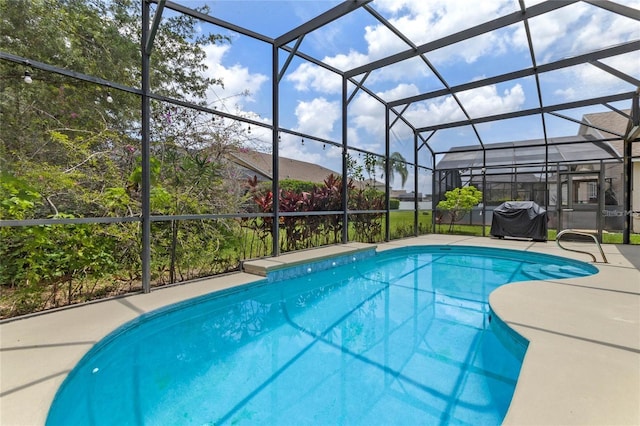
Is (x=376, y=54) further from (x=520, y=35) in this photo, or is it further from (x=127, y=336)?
(x=127, y=336)

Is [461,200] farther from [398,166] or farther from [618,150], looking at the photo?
[618,150]

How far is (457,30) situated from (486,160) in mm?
6551

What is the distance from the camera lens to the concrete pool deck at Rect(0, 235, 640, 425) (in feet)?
5.90

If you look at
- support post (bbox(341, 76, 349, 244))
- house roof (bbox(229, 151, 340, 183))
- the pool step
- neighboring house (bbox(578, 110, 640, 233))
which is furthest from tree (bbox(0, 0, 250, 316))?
neighboring house (bbox(578, 110, 640, 233))

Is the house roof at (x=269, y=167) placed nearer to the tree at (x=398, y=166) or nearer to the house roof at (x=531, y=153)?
the tree at (x=398, y=166)

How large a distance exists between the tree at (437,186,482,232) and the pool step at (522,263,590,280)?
4.43 m

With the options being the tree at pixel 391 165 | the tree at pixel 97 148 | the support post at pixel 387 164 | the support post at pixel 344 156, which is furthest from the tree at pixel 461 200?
the tree at pixel 97 148

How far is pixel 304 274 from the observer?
589 centimetres

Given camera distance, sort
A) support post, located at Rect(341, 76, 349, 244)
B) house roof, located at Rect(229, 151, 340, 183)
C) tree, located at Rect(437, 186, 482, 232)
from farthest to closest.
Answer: tree, located at Rect(437, 186, 482, 232), support post, located at Rect(341, 76, 349, 244), house roof, located at Rect(229, 151, 340, 183)

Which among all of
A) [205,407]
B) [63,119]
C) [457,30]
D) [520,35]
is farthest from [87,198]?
[520,35]

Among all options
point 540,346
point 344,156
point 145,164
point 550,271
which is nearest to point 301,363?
point 540,346

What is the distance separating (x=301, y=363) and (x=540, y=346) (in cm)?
200

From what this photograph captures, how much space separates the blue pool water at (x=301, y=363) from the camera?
88.0 inches

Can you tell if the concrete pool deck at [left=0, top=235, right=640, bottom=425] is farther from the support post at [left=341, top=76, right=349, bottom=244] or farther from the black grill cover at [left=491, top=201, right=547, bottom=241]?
the black grill cover at [left=491, top=201, right=547, bottom=241]
